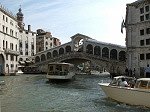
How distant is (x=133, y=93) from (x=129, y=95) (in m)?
0.46

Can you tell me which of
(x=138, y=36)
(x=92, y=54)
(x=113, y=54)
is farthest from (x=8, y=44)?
(x=138, y=36)

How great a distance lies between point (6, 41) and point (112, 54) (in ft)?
73.5

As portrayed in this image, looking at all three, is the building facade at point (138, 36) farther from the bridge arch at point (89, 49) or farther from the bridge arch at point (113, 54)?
the bridge arch at point (89, 49)

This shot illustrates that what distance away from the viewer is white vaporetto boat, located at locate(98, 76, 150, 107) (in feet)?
53.9

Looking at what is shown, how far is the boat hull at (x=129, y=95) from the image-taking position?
16375 millimetres

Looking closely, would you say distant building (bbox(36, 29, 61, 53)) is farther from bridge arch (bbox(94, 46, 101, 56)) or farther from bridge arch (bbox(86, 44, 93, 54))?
bridge arch (bbox(94, 46, 101, 56))

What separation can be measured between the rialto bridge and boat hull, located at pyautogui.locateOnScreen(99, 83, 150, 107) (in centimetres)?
4100

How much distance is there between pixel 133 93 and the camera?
56.4 feet

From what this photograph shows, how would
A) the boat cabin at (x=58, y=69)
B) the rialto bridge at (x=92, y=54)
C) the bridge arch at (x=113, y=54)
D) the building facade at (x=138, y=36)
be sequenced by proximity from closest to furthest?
1. the boat cabin at (x=58, y=69)
2. the building facade at (x=138, y=36)
3. the rialto bridge at (x=92, y=54)
4. the bridge arch at (x=113, y=54)

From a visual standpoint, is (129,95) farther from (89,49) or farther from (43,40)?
(43,40)

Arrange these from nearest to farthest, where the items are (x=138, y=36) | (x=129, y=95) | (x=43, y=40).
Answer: (x=129, y=95)
(x=138, y=36)
(x=43, y=40)

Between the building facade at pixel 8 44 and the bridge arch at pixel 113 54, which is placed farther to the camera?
the bridge arch at pixel 113 54

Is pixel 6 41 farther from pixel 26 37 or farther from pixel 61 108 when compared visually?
pixel 61 108

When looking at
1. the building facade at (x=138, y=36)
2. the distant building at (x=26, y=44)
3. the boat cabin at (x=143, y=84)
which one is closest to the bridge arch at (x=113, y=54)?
the building facade at (x=138, y=36)
